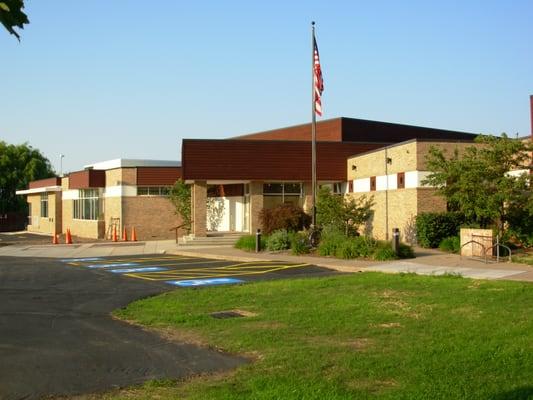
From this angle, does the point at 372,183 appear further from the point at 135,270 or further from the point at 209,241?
the point at 135,270

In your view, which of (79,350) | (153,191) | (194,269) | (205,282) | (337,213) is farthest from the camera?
(153,191)

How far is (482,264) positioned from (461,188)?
329 centimetres

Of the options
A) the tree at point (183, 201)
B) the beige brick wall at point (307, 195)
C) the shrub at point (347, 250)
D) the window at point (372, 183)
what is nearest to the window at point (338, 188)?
the beige brick wall at point (307, 195)

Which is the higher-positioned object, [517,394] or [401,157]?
[401,157]

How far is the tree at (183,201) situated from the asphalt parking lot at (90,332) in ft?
47.7

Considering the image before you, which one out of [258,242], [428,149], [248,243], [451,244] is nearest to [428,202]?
[428,149]

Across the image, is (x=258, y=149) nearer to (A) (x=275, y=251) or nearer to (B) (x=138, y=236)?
(A) (x=275, y=251)

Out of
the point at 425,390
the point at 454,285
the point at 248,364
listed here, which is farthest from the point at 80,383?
the point at 454,285

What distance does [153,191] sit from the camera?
37.7 metres

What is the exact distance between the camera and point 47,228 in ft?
170

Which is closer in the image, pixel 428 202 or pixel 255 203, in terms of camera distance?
pixel 428 202

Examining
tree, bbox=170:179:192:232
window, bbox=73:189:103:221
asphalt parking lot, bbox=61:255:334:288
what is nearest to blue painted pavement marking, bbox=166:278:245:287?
asphalt parking lot, bbox=61:255:334:288

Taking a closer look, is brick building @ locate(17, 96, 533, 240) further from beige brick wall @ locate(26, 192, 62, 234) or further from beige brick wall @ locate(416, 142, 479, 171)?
beige brick wall @ locate(26, 192, 62, 234)

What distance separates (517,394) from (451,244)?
54.8ft
